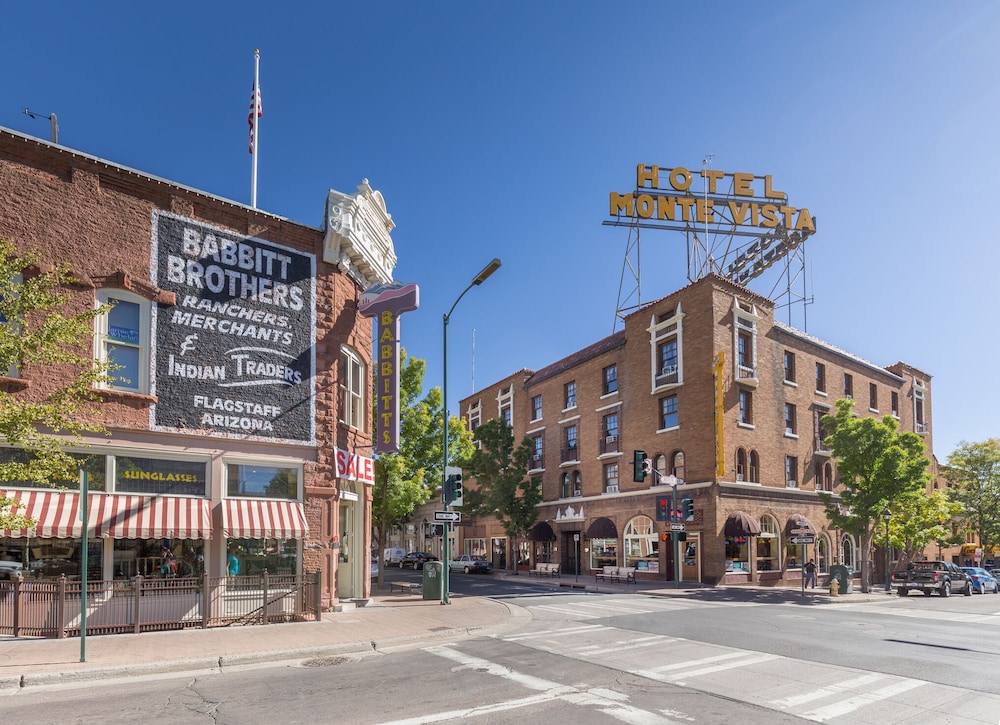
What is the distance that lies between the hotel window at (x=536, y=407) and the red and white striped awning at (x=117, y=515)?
36.4 meters

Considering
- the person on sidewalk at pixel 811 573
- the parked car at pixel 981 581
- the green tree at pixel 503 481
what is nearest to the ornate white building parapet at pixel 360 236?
the person on sidewalk at pixel 811 573

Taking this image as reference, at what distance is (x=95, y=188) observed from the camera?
53.5 feet

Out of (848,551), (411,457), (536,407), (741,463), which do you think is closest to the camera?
(411,457)

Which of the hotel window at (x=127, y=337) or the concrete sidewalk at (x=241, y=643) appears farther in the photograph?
the hotel window at (x=127, y=337)

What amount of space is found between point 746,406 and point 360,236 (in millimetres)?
24928

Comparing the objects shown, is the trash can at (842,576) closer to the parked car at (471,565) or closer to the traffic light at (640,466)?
the traffic light at (640,466)

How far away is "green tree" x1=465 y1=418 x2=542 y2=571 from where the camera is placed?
48375 millimetres

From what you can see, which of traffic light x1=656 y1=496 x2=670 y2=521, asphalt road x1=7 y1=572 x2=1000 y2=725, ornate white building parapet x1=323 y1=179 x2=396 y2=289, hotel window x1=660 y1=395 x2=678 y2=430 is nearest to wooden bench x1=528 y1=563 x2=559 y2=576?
hotel window x1=660 y1=395 x2=678 y2=430

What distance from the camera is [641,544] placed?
39875 mm

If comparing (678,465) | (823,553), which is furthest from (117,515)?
(823,553)

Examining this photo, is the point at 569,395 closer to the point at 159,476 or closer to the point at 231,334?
the point at 231,334

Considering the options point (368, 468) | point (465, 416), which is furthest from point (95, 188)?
point (465, 416)

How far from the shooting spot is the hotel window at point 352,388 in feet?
67.2

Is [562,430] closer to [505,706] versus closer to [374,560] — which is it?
[374,560]
